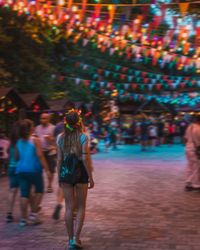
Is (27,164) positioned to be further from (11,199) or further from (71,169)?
(71,169)

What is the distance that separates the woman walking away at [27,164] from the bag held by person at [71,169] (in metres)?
1.48

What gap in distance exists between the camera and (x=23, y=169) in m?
6.92

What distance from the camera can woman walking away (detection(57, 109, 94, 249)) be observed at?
554cm

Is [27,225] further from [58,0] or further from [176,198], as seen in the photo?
[58,0]

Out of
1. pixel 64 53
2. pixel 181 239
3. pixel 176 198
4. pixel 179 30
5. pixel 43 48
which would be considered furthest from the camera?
pixel 64 53

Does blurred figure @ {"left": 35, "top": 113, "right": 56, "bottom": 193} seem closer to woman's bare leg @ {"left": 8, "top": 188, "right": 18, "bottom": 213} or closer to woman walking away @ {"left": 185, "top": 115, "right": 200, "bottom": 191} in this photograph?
woman's bare leg @ {"left": 8, "top": 188, "right": 18, "bottom": 213}

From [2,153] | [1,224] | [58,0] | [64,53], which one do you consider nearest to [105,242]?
[1,224]

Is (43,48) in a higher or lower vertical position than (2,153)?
higher

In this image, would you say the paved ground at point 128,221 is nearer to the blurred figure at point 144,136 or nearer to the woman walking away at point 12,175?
the woman walking away at point 12,175

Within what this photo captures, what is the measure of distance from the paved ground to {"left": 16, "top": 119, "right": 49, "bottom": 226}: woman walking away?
0.45 m

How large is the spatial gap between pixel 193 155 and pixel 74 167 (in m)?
5.50

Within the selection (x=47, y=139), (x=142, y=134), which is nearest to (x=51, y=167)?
(x=47, y=139)

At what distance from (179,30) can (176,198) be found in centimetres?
555

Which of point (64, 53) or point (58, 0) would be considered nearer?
point (58, 0)
